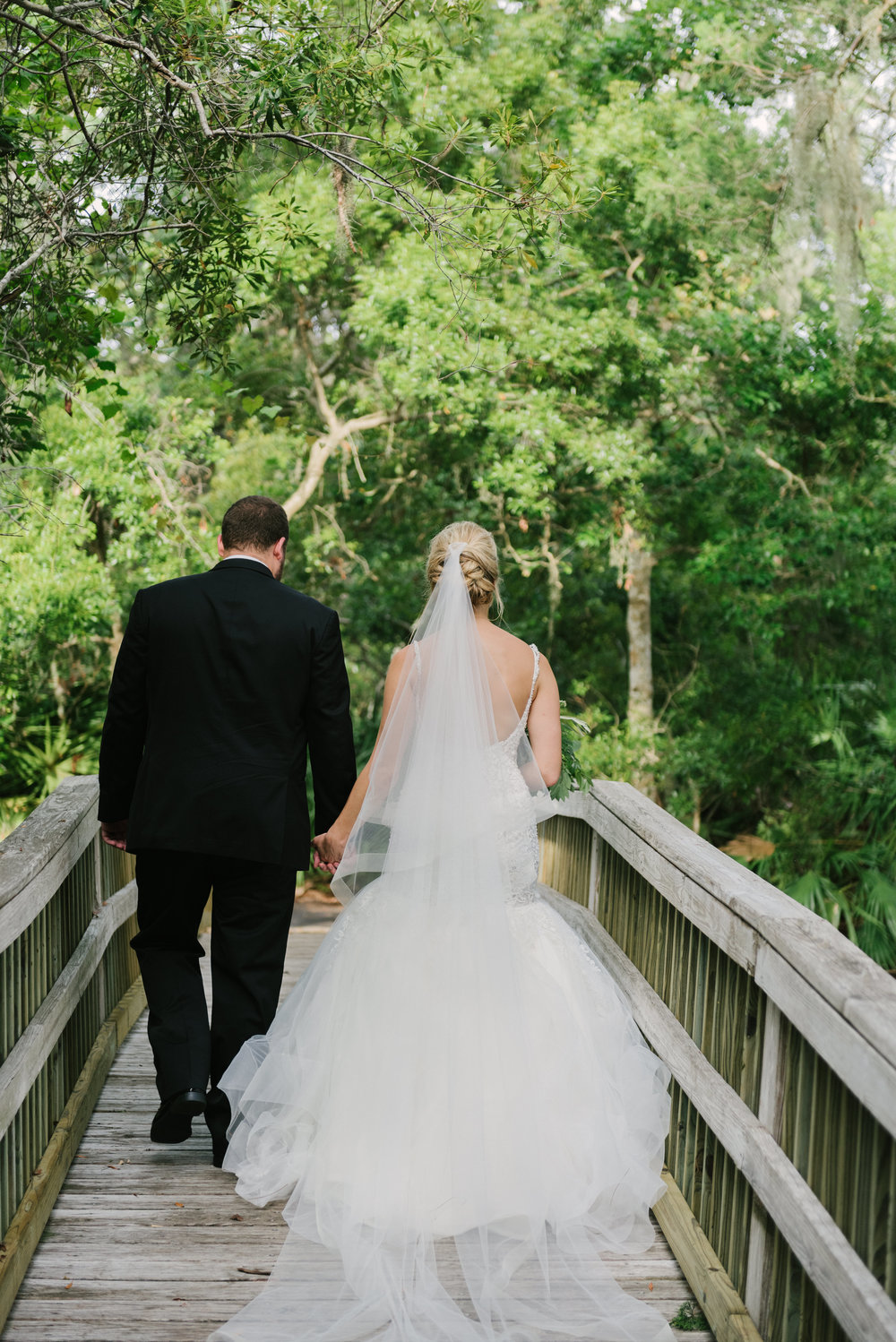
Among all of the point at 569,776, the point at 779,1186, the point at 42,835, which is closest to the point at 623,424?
the point at 569,776

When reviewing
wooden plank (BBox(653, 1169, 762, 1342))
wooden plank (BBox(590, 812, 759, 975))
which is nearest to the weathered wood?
wooden plank (BBox(590, 812, 759, 975))

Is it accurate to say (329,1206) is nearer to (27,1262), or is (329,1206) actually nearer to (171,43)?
(27,1262)

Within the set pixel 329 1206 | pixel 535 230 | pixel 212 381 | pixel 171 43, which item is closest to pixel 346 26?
pixel 171 43

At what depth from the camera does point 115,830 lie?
358cm

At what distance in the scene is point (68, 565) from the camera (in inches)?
370

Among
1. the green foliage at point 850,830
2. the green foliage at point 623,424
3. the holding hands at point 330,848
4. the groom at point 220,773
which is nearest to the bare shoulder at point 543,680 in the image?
the groom at point 220,773

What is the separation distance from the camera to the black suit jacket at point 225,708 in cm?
331

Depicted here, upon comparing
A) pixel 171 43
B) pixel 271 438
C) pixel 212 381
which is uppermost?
pixel 271 438

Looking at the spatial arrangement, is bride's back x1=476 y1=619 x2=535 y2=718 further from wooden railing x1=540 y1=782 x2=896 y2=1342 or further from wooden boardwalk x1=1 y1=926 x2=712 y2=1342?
wooden boardwalk x1=1 y1=926 x2=712 y2=1342

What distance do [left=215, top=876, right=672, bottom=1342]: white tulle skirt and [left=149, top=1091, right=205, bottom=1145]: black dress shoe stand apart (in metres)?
0.11

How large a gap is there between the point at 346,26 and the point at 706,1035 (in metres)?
3.21

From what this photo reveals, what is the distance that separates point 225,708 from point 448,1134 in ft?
4.23

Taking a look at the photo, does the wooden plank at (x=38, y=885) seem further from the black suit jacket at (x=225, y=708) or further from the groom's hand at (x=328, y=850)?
the groom's hand at (x=328, y=850)

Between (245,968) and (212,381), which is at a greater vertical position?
(212,381)
